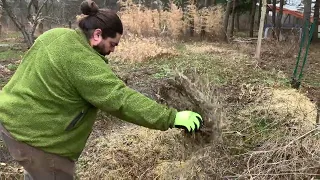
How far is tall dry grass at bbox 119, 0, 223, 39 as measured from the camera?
13.3 meters

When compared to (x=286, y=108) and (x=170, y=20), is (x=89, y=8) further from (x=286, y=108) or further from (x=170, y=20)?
(x=170, y=20)

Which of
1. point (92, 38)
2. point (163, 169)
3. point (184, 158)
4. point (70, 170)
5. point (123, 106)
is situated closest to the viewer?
point (123, 106)

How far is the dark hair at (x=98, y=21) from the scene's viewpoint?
6.56 feet

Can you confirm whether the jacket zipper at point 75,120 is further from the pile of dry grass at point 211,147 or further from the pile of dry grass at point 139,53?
the pile of dry grass at point 139,53

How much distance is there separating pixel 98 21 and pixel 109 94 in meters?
0.38

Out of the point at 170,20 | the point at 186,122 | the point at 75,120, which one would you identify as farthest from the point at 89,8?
the point at 170,20

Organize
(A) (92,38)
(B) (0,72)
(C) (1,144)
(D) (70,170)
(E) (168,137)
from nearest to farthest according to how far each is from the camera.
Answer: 1. (A) (92,38)
2. (D) (70,170)
3. (E) (168,137)
4. (C) (1,144)
5. (B) (0,72)

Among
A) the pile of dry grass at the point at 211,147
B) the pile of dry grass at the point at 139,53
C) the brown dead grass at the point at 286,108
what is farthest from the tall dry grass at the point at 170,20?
the pile of dry grass at the point at 211,147

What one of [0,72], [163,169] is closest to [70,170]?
[163,169]

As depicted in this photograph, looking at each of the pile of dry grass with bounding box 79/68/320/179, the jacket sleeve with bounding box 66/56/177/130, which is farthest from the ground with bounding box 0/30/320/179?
the jacket sleeve with bounding box 66/56/177/130

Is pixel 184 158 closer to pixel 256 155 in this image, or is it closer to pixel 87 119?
pixel 256 155

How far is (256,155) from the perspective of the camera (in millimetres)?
2914

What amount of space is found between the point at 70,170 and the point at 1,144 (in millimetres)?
2118

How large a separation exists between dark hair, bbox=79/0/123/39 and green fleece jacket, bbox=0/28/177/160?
58 mm
